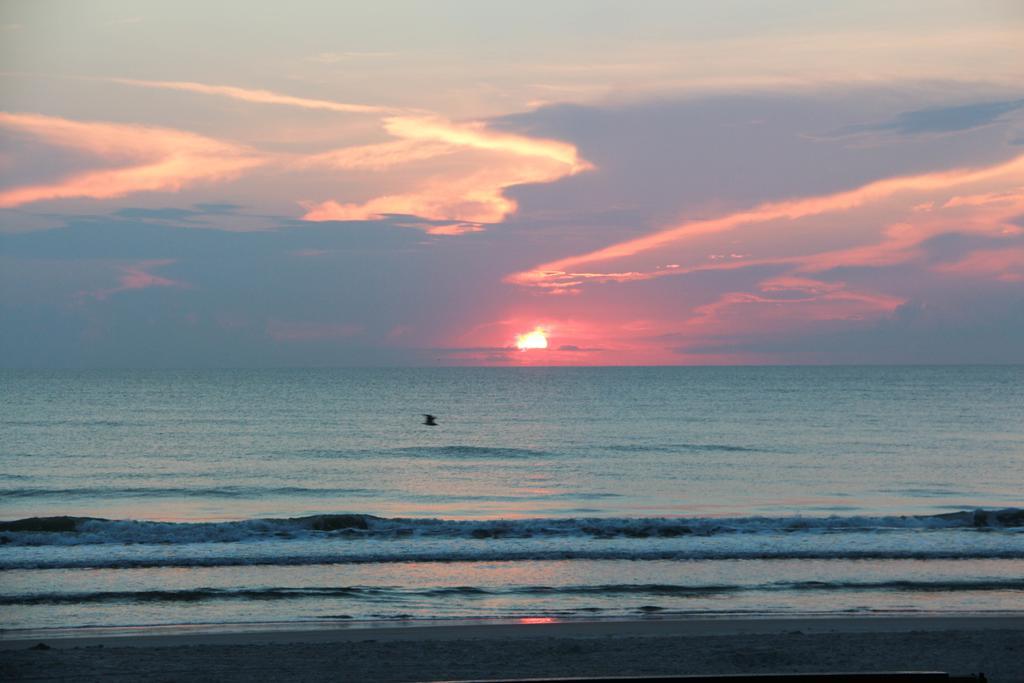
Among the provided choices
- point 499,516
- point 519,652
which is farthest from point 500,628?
point 499,516

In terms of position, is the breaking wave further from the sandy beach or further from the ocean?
the sandy beach

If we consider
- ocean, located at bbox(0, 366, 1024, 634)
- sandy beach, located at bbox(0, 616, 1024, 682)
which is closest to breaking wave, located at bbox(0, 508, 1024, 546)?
ocean, located at bbox(0, 366, 1024, 634)

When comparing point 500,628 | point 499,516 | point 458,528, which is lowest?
point 500,628

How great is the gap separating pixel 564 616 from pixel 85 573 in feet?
28.8

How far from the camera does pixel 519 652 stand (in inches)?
449

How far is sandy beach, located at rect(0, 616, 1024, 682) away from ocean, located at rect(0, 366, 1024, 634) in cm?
118

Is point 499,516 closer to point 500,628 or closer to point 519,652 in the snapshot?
point 500,628

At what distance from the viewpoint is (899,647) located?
11.5 metres

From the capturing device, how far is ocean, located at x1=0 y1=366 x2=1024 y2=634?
15.2m

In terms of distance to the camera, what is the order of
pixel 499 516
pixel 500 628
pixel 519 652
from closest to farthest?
pixel 519 652 → pixel 500 628 → pixel 499 516

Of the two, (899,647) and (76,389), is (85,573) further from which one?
(76,389)

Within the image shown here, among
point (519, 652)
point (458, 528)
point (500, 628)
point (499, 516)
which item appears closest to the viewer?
point (519, 652)

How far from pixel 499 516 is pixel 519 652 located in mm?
15992

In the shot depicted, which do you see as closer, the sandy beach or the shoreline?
the sandy beach
